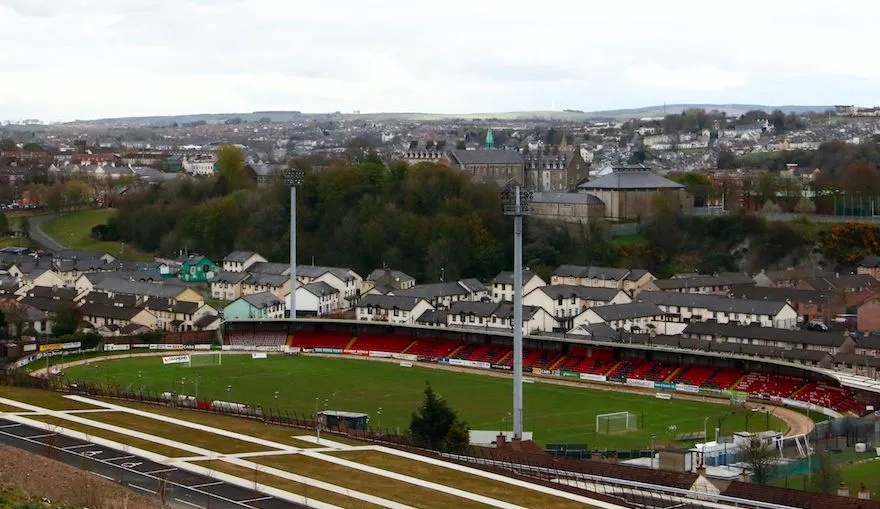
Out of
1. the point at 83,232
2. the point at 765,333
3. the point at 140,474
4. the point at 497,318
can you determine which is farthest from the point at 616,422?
the point at 83,232

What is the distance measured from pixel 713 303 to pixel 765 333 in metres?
5.53

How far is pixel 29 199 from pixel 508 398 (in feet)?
218

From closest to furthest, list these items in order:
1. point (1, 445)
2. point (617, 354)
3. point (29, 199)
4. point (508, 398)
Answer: point (1, 445), point (508, 398), point (617, 354), point (29, 199)

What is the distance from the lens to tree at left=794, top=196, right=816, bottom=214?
3113 inches

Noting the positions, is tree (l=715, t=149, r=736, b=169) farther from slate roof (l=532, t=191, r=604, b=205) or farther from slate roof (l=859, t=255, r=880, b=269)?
→ slate roof (l=859, t=255, r=880, b=269)

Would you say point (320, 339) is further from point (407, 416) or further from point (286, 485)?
point (286, 485)

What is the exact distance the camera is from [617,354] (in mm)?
51719

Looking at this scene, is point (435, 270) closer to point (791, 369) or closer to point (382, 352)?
point (382, 352)

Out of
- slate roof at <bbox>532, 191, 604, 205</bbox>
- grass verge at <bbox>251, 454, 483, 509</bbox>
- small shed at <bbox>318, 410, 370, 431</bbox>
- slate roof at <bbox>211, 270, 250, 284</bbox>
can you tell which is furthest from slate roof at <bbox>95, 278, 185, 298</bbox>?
grass verge at <bbox>251, 454, 483, 509</bbox>

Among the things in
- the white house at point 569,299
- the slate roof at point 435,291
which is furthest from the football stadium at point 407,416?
the white house at point 569,299

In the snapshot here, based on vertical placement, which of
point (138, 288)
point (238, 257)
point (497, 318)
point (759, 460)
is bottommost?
point (497, 318)

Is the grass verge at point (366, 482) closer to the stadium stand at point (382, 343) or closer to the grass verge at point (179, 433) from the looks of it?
the grass verge at point (179, 433)

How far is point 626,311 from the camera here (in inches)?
2275

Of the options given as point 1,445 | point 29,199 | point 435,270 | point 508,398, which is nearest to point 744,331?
point 508,398
